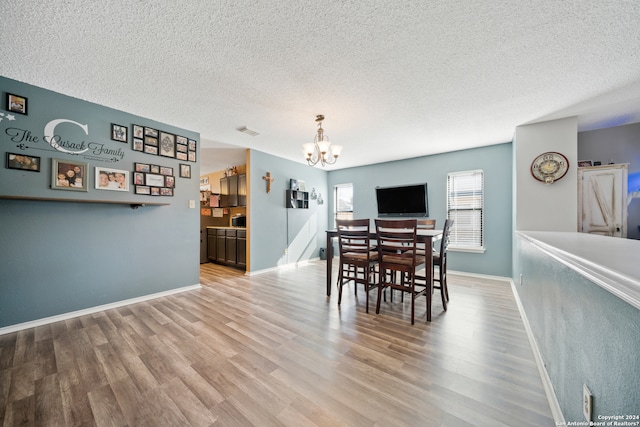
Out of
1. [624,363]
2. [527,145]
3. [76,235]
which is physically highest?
[527,145]

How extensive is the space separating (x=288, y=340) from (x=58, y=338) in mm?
2163

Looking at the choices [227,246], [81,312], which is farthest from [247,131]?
[81,312]

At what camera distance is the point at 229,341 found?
2084 millimetres

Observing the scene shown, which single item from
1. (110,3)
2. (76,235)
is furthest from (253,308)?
(110,3)

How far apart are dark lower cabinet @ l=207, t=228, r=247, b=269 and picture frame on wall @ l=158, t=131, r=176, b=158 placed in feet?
6.72

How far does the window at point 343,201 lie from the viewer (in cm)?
640

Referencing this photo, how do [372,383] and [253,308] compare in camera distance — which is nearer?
[372,383]

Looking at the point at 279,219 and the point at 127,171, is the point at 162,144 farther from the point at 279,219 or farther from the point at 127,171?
the point at 279,219

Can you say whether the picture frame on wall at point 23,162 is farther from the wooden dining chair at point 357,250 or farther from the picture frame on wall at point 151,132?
the wooden dining chair at point 357,250

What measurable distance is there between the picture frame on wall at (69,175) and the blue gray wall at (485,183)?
526cm

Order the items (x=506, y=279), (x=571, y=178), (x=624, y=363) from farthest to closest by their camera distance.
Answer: (x=506, y=279)
(x=571, y=178)
(x=624, y=363)

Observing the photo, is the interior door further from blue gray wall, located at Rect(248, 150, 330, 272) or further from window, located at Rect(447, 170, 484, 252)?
blue gray wall, located at Rect(248, 150, 330, 272)

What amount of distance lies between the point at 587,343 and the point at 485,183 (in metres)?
4.15

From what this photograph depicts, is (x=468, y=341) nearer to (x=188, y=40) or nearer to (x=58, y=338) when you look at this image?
(x=188, y=40)
